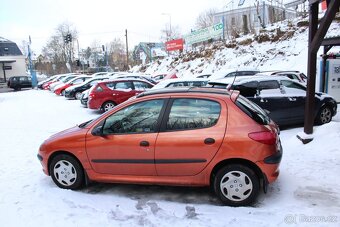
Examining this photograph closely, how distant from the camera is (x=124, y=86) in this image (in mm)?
14172

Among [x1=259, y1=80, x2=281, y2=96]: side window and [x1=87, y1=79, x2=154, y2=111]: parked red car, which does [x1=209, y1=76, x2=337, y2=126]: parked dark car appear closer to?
[x1=259, y1=80, x2=281, y2=96]: side window

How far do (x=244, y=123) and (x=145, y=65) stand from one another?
46292 mm

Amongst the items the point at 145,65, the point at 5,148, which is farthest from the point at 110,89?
the point at 145,65

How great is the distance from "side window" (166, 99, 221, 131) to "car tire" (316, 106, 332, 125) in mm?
5819

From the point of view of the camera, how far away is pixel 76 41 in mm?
70625

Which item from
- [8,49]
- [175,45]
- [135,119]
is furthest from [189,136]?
[8,49]

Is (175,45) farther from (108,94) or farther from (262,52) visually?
(108,94)

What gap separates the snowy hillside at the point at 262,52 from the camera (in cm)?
2464

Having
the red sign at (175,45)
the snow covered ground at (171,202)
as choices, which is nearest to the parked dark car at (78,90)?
the snow covered ground at (171,202)

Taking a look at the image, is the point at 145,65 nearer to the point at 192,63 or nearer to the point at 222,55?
the point at 192,63

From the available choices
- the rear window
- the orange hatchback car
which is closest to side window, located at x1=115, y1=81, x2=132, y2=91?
the orange hatchback car

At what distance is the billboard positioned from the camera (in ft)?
112

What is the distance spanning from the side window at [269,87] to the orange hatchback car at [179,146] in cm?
456

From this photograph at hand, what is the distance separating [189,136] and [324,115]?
628cm
